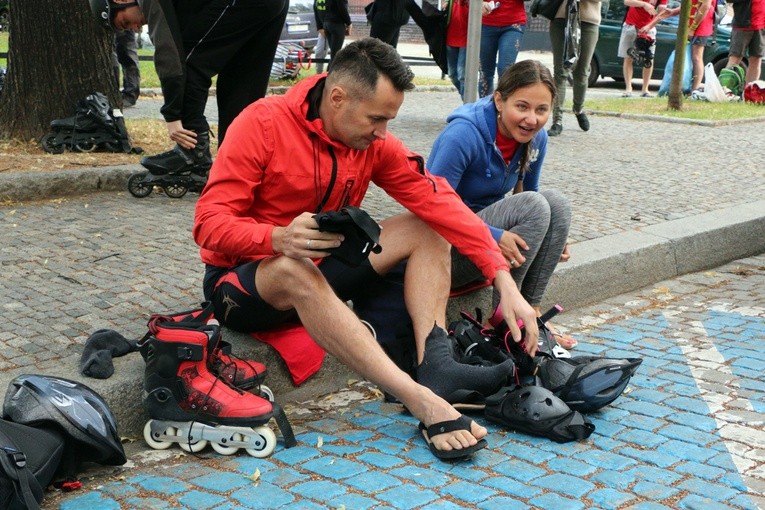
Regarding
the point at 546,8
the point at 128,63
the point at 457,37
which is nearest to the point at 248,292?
the point at 546,8

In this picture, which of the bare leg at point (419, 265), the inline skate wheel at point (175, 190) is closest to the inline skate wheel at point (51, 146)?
the inline skate wheel at point (175, 190)

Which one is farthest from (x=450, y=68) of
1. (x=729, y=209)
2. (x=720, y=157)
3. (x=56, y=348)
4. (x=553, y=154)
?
(x=56, y=348)

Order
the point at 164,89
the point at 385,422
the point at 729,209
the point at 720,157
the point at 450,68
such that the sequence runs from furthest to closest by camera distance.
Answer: the point at 450,68 → the point at 720,157 → the point at 729,209 → the point at 164,89 → the point at 385,422

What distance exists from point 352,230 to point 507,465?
887 millimetres

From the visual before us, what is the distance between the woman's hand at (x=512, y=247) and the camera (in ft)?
14.2

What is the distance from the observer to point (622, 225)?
621 centimetres

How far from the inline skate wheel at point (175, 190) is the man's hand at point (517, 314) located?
9.78ft

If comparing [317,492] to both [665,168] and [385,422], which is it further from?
[665,168]

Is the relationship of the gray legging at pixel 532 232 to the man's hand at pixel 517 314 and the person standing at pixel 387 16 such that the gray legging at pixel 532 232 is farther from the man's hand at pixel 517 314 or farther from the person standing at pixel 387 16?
the person standing at pixel 387 16

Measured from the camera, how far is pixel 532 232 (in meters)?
4.39

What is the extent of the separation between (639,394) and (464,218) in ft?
3.07

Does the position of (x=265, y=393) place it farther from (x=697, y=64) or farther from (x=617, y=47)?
(x=617, y=47)

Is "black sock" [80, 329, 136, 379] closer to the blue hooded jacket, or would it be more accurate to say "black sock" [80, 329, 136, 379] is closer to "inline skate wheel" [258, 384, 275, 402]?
"inline skate wheel" [258, 384, 275, 402]

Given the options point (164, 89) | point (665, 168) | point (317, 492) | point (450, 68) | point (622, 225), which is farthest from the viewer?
point (450, 68)
